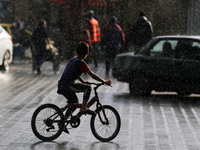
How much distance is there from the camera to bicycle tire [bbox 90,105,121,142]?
28.4 feet

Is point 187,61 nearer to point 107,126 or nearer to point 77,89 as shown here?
point 107,126

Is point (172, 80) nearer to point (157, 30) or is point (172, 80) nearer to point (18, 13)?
point (157, 30)

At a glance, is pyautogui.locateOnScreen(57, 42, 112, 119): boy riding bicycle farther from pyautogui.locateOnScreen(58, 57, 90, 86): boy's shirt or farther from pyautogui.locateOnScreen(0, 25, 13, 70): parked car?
pyautogui.locateOnScreen(0, 25, 13, 70): parked car

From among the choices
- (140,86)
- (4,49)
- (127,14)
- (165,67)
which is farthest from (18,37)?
(165,67)

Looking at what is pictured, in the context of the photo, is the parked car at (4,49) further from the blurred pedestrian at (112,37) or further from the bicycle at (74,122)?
the bicycle at (74,122)

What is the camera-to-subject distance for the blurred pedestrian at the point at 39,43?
19.3m

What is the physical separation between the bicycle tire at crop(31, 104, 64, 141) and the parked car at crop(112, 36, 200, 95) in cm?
535

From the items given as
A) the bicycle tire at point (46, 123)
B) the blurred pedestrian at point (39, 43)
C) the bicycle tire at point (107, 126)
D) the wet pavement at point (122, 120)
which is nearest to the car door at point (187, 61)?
the wet pavement at point (122, 120)

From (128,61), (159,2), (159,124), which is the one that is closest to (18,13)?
(159,2)

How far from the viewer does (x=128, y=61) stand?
14492mm

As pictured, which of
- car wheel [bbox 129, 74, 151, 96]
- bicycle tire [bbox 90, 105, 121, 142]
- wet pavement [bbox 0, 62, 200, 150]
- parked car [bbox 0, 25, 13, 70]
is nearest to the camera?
wet pavement [bbox 0, 62, 200, 150]

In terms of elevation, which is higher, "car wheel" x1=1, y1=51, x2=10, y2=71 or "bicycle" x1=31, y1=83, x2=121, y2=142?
"bicycle" x1=31, y1=83, x2=121, y2=142

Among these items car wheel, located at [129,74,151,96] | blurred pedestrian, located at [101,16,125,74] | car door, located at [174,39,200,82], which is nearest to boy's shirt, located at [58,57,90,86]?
car door, located at [174,39,200,82]

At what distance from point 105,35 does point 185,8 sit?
9416mm
